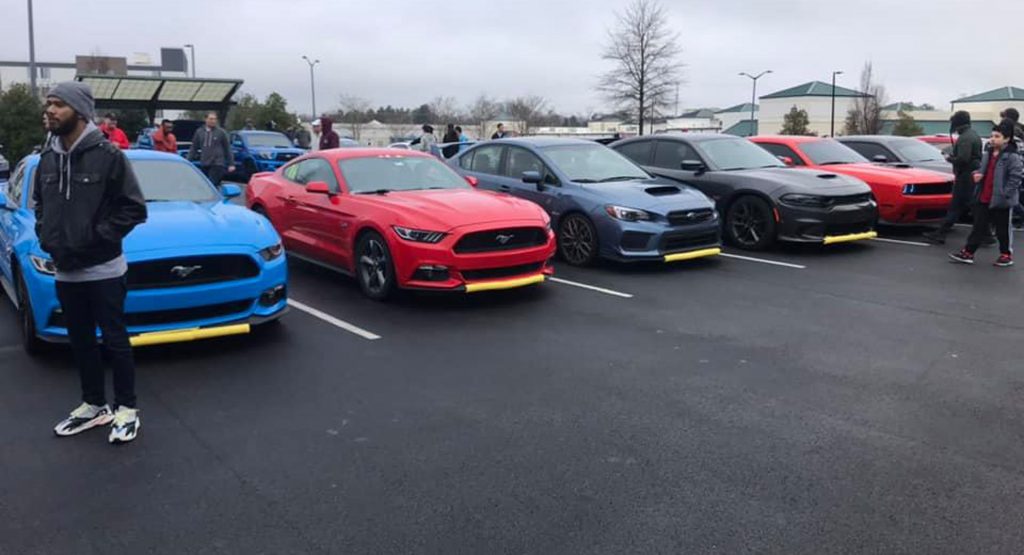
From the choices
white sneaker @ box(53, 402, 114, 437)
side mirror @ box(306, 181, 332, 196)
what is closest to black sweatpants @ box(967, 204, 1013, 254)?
side mirror @ box(306, 181, 332, 196)

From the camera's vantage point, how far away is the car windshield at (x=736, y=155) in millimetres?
11172

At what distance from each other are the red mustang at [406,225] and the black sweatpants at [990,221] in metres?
5.51

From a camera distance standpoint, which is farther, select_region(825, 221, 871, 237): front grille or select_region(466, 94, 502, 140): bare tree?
select_region(466, 94, 502, 140): bare tree

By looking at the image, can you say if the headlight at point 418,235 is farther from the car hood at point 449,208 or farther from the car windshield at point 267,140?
the car windshield at point 267,140

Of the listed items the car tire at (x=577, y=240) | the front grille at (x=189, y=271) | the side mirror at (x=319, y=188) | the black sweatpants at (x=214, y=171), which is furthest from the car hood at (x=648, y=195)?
the black sweatpants at (x=214, y=171)

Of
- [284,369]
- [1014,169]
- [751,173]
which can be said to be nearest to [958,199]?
[1014,169]

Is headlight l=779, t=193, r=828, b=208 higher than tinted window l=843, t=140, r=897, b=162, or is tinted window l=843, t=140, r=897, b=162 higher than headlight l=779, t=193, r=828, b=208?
tinted window l=843, t=140, r=897, b=162

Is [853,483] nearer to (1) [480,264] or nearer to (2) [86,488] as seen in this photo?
(2) [86,488]

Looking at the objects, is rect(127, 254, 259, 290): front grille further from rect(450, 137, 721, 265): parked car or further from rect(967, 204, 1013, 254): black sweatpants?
rect(967, 204, 1013, 254): black sweatpants

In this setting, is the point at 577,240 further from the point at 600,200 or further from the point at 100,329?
the point at 100,329

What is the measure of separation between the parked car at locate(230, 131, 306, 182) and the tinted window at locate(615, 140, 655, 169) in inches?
425

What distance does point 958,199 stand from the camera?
35.1 ft

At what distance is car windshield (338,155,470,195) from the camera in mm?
8125

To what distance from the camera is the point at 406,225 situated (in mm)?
7176
